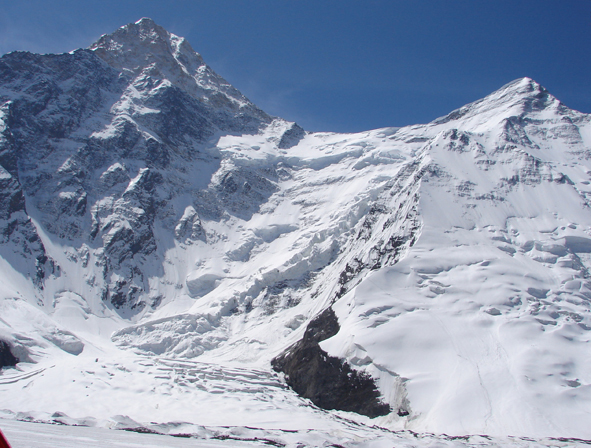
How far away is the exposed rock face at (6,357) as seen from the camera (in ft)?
223

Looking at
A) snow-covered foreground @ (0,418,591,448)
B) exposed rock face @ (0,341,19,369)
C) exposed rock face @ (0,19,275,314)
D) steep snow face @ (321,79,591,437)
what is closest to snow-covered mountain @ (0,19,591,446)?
steep snow face @ (321,79,591,437)

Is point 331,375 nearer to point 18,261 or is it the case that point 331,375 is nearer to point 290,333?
point 290,333

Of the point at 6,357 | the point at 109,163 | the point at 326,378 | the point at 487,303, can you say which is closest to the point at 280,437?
the point at 326,378

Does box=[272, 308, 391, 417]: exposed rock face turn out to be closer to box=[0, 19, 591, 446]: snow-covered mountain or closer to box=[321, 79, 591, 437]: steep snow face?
box=[0, 19, 591, 446]: snow-covered mountain

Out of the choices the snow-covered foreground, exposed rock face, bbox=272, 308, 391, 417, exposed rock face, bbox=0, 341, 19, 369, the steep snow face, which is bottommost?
exposed rock face, bbox=0, 341, 19, 369

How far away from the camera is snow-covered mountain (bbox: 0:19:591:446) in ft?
155

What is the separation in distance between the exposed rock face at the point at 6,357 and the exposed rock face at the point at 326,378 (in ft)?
127

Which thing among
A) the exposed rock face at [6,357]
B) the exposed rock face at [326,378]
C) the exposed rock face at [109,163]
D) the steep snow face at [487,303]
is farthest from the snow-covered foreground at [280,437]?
the exposed rock face at [109,163]

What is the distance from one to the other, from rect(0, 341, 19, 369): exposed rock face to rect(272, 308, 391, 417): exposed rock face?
3869 centimetres

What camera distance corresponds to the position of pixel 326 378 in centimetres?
5366

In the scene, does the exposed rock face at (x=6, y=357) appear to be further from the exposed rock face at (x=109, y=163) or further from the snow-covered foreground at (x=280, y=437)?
the snow-covered foreground at (x=280, y=437)

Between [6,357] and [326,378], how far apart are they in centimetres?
4823

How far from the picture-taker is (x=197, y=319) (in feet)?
309

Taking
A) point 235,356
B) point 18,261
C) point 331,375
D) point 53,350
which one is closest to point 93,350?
point 53,350
